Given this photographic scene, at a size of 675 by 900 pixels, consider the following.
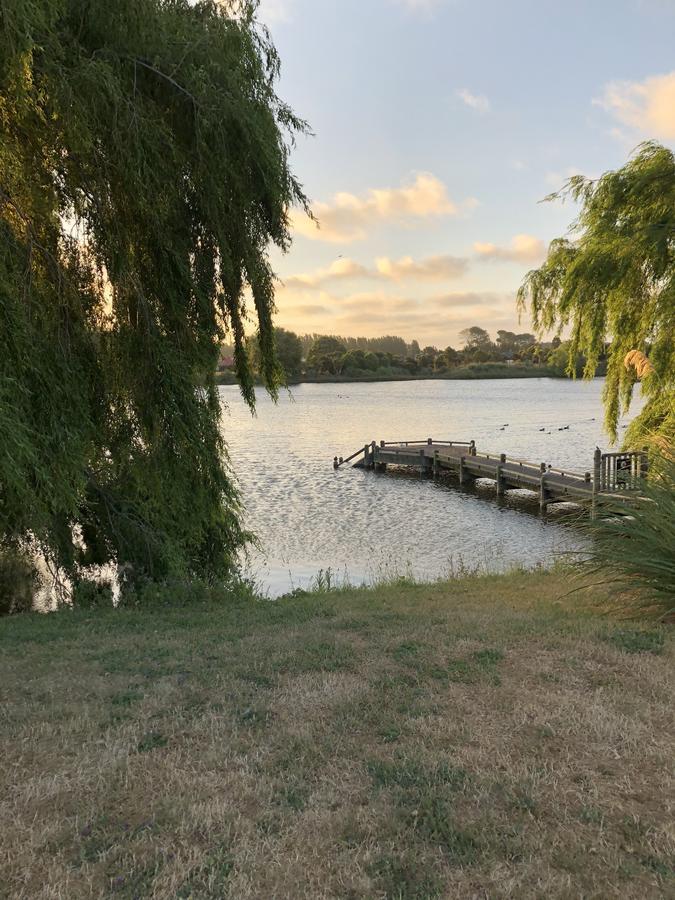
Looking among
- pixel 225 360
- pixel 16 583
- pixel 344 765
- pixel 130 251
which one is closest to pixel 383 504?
pixel 16 583

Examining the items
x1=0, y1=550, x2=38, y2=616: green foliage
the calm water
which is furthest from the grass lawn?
x1=0, y1=550, x2=38, y2=616: green foliage

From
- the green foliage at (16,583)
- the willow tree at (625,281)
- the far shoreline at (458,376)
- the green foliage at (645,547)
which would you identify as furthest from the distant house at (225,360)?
the far shoreline at (458,376)

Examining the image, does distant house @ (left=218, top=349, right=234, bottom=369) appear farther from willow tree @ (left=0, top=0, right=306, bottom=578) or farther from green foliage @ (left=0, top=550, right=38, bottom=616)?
green foliage @ (left=0, top=550, right=38, bottom=616)

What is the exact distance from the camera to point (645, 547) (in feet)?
21.2

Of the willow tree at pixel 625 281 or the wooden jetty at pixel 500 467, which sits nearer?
the willow tree at pixel 625 281

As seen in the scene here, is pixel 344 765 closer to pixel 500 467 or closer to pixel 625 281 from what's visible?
pixel 625 281

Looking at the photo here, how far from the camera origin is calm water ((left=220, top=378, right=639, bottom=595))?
17312mm

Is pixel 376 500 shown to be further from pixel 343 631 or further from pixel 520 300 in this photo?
pixel 343 631

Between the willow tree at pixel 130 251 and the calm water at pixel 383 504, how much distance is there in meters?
1.38

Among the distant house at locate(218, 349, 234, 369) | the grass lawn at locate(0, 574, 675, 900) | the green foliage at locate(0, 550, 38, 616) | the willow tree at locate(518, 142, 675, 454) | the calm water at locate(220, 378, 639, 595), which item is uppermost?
the willow tree at locate(518, 142, 675, 454)

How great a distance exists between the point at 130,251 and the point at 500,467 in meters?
24.6

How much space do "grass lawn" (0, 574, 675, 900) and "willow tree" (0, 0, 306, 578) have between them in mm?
1988

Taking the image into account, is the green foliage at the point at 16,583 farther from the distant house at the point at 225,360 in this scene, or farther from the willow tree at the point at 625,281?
the willow tree at the point at 625,281

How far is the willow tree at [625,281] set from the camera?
12008 mm
